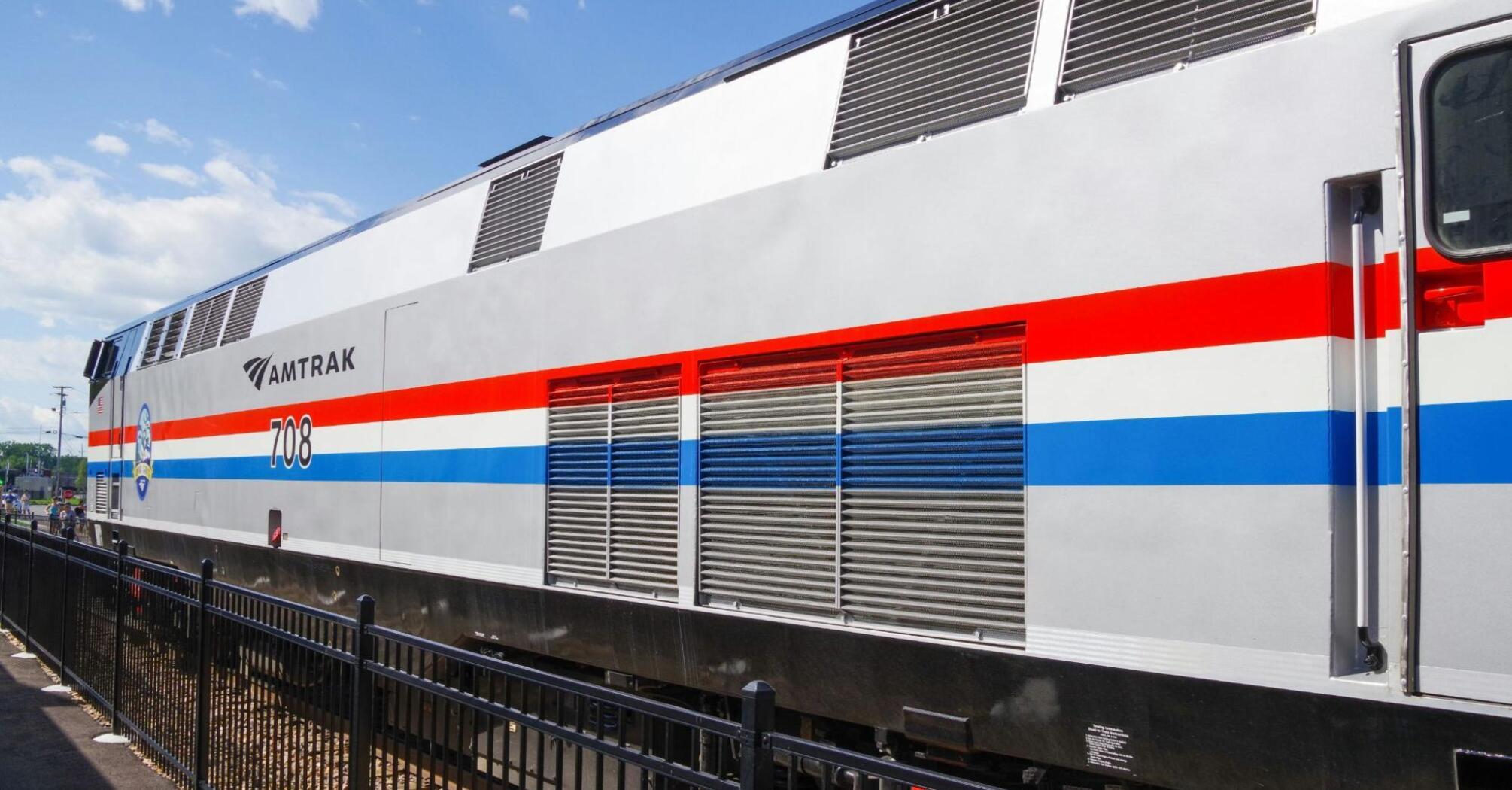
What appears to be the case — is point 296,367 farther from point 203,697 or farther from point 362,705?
point 362,705

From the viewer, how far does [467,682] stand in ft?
14.1

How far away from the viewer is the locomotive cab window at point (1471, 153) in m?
2.81

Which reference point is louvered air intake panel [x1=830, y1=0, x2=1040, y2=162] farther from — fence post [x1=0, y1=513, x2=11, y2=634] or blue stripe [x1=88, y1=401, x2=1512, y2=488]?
fence post [x1=0, y1=513, x2=11, y2=634]

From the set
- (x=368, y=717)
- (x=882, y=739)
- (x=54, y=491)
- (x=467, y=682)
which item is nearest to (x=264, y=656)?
(x=368, y=717)

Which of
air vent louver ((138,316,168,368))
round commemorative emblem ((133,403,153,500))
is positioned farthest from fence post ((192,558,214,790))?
air vent louver ((138,316,168,368))

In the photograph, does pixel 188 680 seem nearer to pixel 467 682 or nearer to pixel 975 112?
pixel 467 682

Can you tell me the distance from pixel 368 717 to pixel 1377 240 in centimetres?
407

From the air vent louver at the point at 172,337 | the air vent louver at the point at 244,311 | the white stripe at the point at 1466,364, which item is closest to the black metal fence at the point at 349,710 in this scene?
the white stripe at the point at 1466,364

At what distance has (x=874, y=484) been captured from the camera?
430 cm

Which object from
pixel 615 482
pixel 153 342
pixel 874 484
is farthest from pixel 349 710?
pixel 153 342

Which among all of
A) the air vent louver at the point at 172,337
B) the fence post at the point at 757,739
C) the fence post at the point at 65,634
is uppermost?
the air vent louver at the point at 172,337

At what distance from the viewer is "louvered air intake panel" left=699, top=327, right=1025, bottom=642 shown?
153 inches

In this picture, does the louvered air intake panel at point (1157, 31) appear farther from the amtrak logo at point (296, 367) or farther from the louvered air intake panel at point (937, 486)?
the amtrak logo at point (296, 367)

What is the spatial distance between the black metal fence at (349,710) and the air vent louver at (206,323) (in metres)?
2.30
